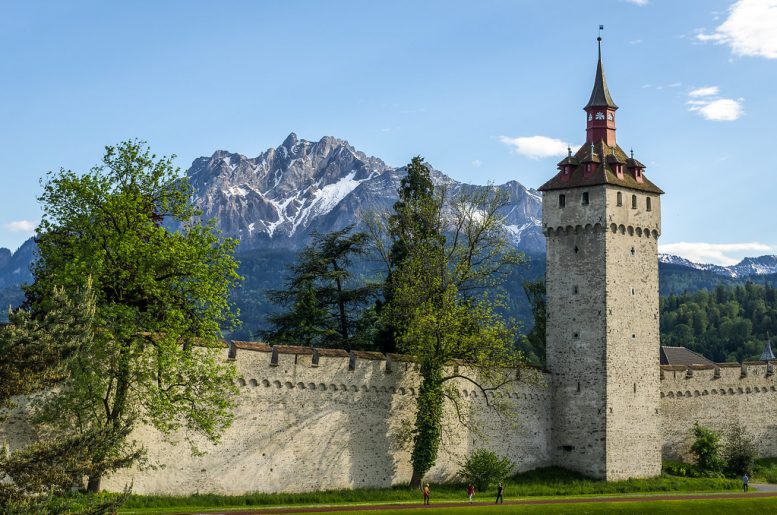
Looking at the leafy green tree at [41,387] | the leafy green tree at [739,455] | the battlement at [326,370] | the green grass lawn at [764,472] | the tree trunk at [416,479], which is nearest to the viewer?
the leafy green tree at [41,387]

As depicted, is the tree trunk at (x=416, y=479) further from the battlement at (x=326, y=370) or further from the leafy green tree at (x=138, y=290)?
the leafy green tree at (x=138, y=290)

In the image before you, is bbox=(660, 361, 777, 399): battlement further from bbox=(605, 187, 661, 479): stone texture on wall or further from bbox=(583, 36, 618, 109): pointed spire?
bbox=(583, 36, 618, 109): pointed spire

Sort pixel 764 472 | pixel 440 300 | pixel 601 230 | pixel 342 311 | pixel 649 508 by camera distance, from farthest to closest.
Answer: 1. pixel 342 311
2. pixel 764 472
3. pixel 601 230
4. pixel 440 300
5. pixel 649 508

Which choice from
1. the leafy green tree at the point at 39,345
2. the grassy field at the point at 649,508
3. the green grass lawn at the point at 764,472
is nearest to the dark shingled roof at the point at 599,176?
the green grass lawn at the point at 764,472

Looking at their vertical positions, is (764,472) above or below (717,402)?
below

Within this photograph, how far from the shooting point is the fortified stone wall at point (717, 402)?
193 feet

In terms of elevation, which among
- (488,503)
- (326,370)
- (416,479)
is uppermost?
(326,370)

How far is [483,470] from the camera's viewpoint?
161ft

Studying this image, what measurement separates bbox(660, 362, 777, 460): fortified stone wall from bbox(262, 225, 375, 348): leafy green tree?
59.6ft

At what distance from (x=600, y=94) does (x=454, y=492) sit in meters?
23.8

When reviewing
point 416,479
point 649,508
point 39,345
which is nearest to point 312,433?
point 416,479

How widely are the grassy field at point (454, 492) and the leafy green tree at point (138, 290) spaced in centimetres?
272

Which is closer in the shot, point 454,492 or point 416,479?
point 416,479

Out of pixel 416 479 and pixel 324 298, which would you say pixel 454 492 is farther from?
pixel 324 298
